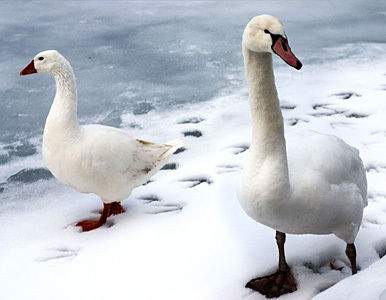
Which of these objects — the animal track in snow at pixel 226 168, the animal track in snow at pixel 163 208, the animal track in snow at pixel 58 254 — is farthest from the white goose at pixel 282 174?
the animal track in snow at pixel 226 168

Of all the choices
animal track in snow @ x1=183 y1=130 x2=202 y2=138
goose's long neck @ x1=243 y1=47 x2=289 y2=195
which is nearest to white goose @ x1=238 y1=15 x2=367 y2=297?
goose's long neck @ x1=243 y1=47 x2=289 y2=195

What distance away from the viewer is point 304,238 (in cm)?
298

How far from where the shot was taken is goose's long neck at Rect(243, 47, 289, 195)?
2.25 metres

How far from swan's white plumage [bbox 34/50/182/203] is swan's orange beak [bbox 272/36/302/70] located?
1592mm

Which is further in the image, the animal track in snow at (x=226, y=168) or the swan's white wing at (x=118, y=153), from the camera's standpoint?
the animal track in snow at (x=226, y=168)

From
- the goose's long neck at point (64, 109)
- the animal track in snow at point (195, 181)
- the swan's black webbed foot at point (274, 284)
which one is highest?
the goose's long neck at point (64, 109)

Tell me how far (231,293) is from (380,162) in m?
1.77

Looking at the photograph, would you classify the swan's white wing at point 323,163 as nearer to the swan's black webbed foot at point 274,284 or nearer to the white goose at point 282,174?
the white goose at point 282,174

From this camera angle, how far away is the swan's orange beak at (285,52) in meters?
1.92

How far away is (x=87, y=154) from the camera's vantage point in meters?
3.21

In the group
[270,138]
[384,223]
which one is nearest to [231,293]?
[270,138]

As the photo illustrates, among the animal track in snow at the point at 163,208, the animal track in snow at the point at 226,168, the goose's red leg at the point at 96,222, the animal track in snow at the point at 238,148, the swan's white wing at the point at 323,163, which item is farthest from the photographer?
the animal track in snow at the point at 238,148

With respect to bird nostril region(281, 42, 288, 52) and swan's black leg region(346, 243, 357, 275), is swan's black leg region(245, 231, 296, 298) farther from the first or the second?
bird nostril region(281, 42, 288, 52)

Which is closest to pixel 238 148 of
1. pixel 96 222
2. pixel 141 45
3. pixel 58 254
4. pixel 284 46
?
pixel 96 222
